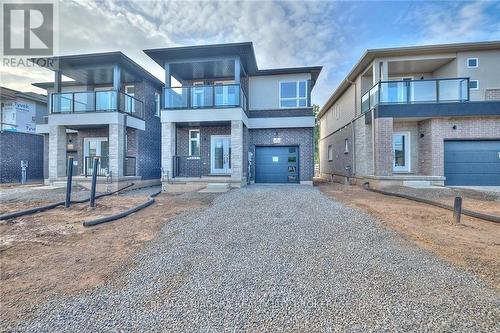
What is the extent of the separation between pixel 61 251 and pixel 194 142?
10.2m

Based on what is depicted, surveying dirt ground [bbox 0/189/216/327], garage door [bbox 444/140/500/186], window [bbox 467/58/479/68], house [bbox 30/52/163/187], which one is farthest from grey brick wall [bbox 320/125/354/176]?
house [bbox 30/52/163/187]

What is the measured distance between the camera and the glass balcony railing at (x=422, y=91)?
36.7ft

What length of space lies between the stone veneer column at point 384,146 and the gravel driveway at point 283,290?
7.44 m

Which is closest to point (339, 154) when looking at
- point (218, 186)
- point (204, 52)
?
point (218, 186)

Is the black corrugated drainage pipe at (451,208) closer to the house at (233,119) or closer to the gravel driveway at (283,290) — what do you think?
Result: the gravel driveway at (283,290)

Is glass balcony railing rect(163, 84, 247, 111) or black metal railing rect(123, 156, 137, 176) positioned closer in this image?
glass balcony railing rect(163, 84, 247, 111)

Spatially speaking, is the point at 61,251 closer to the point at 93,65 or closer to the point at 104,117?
the point at 104,117

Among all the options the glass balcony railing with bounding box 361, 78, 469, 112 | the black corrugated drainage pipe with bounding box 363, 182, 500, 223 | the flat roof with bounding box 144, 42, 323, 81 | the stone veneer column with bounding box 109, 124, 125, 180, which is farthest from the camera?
the stone veneer column with bounding box 109, 124, 125, 180

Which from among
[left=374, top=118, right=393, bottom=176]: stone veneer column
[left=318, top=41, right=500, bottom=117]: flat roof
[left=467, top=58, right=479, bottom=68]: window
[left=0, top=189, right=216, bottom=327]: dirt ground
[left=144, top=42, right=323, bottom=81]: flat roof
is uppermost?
[left=318, top=41, right=500, bottom=117]: flat roof

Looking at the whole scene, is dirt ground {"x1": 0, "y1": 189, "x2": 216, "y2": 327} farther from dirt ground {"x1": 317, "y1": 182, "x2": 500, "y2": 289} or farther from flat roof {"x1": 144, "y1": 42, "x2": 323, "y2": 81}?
flat roof {"x1": 144, "y1": 42, "x2": 323, "y2": 81}

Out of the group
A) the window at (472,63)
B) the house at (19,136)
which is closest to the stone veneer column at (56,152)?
the house at (19,136)

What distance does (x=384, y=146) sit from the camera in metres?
11.4

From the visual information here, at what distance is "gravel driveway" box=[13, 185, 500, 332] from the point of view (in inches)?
94.9

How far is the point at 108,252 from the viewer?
14.1ft
